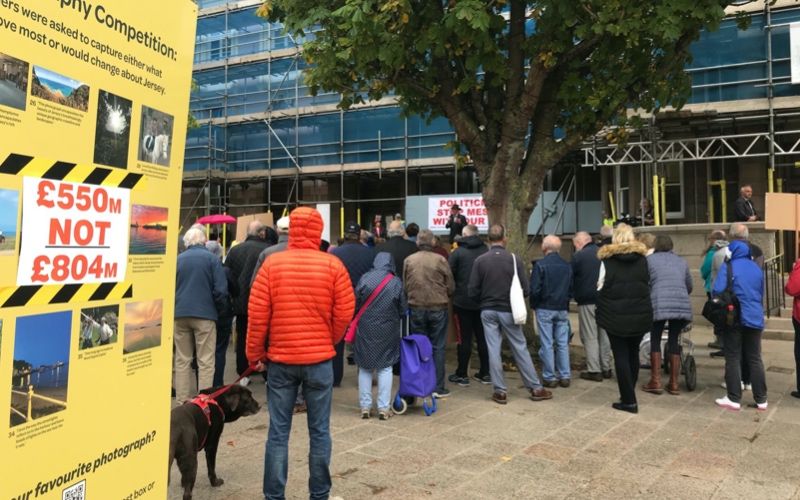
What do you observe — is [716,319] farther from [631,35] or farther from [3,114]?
[3,114]

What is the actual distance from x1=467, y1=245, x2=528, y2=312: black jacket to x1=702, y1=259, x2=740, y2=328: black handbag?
6.36ft

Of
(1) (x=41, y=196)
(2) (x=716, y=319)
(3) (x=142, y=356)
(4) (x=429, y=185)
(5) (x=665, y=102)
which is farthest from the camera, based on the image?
(4) (x=429, y=185)

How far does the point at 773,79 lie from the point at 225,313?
14.6 meters

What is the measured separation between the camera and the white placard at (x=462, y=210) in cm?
1844

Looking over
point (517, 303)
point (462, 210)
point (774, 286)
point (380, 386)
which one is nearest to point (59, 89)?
point (380, 386)

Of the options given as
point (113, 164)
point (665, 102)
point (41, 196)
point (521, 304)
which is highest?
point (665, 102)

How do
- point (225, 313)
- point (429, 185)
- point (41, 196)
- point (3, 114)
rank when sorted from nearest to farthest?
point (3, 114), point (41, 196), point (225, 313), point (429, 185)

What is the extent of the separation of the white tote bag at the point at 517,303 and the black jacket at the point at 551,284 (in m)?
0.62

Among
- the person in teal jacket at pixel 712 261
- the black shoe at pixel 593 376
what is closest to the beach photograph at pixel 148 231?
the black shoe at pixel 593 376

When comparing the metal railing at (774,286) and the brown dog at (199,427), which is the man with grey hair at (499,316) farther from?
the metal railing at (774,286)

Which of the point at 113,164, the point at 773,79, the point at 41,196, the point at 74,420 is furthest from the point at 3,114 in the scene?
the point at 773,79

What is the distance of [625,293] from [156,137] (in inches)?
203

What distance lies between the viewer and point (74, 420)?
6.41ft

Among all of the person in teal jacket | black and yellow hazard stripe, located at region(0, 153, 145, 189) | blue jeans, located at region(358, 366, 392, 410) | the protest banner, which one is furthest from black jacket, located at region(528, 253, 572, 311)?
black and yellow hazard stripe, located at region(0, 153, 145, 189)
